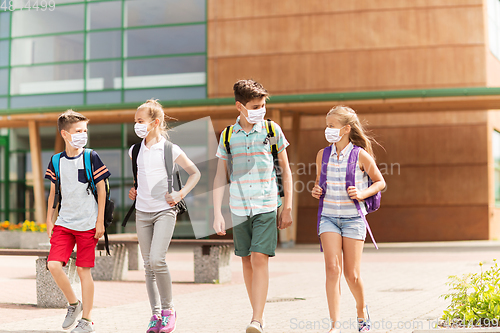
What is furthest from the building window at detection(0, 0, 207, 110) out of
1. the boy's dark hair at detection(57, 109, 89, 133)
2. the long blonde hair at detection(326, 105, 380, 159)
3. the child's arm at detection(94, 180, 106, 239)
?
the long blonde hair at detection(326, 105, 380, 159)

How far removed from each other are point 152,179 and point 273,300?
3.38 metres

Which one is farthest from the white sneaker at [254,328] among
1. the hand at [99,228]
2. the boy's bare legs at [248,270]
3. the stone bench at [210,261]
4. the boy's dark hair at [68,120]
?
the stone bench at [210,261]

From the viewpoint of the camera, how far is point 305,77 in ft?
71.6

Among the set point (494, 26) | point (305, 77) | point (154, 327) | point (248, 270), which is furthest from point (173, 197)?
point (494, 26)

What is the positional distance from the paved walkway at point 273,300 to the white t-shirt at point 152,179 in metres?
1.30

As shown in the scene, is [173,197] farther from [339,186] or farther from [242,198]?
A: [339,186]

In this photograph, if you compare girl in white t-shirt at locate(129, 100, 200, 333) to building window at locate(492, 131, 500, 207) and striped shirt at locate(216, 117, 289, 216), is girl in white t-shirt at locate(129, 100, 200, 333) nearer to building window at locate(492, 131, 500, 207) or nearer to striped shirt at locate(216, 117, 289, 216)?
striped shirt at locate(216, 117, 289, 216)

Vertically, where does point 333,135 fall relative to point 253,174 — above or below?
above

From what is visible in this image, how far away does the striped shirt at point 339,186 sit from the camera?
497 centimetres

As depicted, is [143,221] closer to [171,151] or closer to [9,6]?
[171,151]

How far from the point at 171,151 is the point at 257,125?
33.9 inches

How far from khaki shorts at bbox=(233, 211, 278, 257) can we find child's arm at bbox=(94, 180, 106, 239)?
1.25 m

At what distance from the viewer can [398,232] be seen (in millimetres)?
21422

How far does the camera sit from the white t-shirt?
17.3ft
